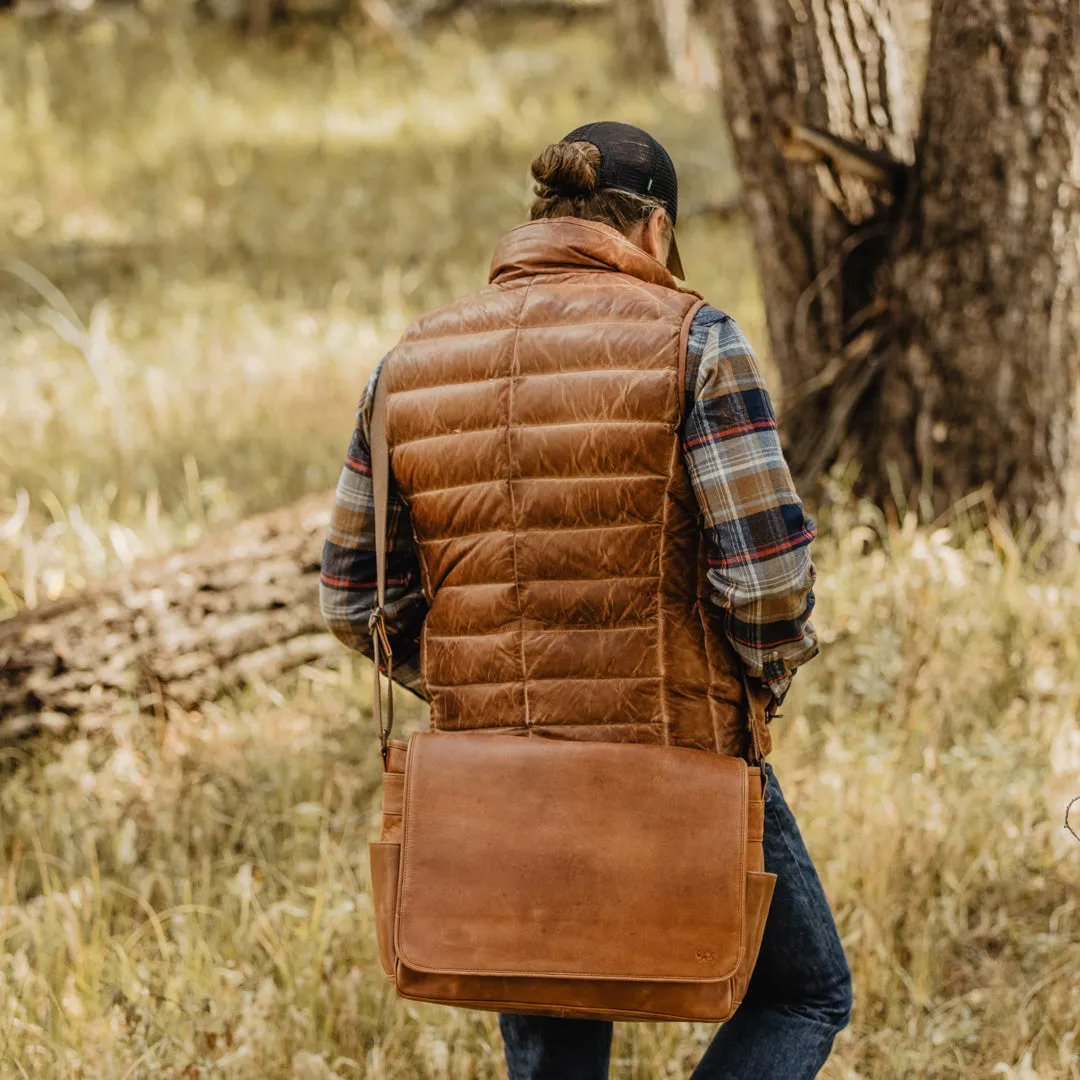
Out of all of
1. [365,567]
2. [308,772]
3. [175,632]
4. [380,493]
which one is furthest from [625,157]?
[175,632]

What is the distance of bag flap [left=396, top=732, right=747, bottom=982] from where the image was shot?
1.91 meters

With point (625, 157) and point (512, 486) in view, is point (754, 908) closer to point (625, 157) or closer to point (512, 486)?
point (512, 486)

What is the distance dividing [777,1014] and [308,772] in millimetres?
2012

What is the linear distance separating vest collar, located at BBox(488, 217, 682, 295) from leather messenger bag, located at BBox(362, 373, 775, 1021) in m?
0.77

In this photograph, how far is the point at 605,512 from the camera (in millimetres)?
1916

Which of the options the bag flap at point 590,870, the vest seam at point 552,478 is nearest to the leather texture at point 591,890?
the bag flap at point 590,870

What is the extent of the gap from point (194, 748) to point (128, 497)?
A: 1.57 metres

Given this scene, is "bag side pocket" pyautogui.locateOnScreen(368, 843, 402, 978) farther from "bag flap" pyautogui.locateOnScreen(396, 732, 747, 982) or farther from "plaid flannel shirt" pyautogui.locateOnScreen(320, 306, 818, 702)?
"plaid flannel shirt" pyautogui.locateOnScreen(320, 306, 818, 702)

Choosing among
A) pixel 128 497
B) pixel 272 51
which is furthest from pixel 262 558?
pixel 272 51

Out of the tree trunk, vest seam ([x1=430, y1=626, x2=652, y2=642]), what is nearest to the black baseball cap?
vest seam ([x1=430, y1=626, x2=652, y2=642])

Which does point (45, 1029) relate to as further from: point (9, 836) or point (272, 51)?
point (272, 51)

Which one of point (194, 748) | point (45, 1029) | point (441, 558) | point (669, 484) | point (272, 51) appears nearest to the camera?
point (669, 484)

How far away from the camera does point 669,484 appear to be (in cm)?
192

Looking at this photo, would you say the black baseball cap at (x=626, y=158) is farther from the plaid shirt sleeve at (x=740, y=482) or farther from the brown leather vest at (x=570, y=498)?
the plaid shirt sleeve at (x=740, y=482)
